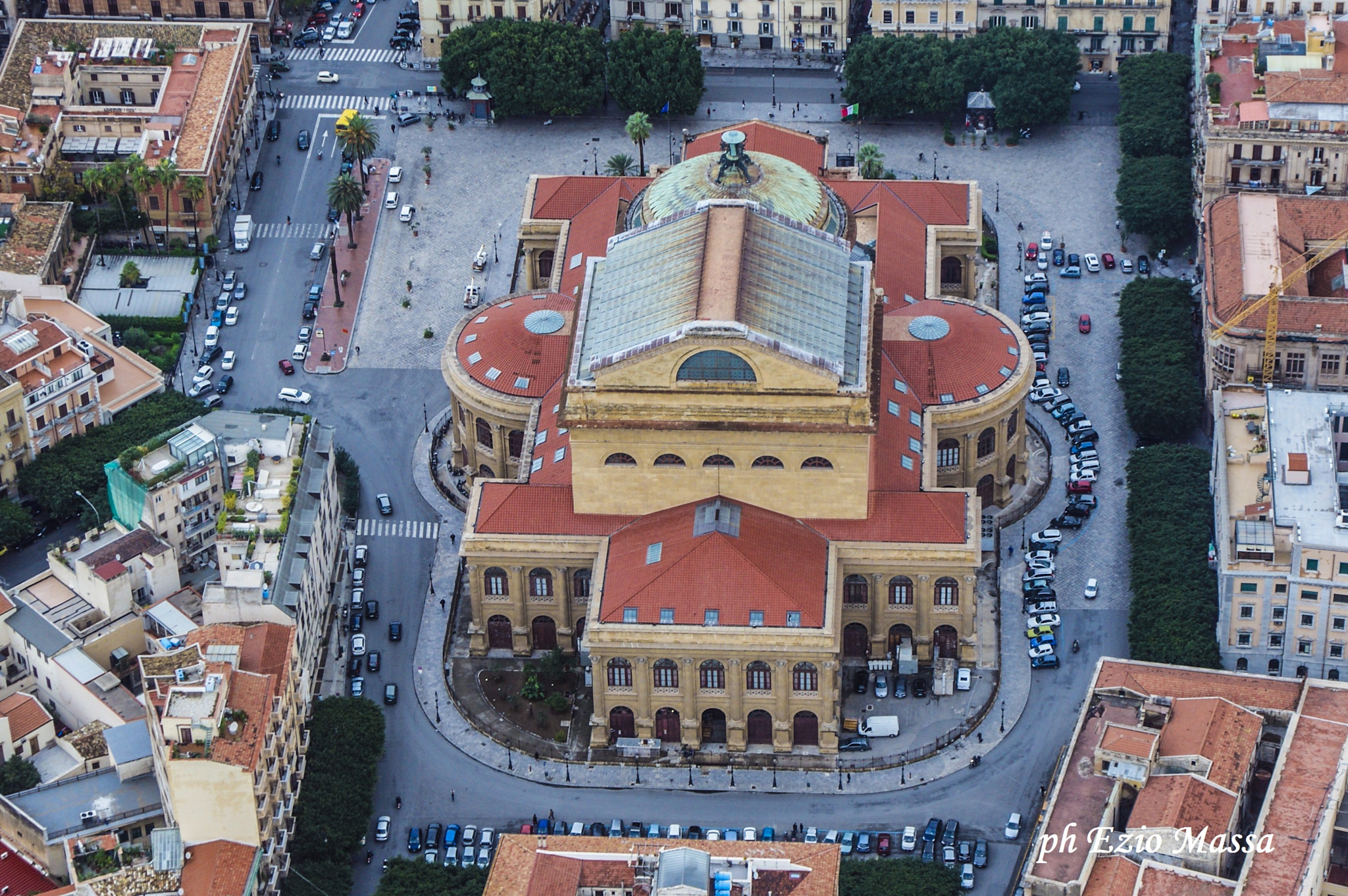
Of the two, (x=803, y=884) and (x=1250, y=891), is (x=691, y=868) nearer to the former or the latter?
(x=803, y=884)

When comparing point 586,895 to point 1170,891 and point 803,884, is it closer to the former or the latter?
point 803,884

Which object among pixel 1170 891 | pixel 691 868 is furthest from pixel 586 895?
pixel 1170 891

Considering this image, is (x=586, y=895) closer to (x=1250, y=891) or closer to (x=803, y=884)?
(x=803, y=884)

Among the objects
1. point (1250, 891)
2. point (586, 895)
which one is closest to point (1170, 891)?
point (1250, 891)

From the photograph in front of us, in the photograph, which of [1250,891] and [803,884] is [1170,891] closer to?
[1250,891]

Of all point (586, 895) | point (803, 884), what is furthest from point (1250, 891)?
point (586, 895)
